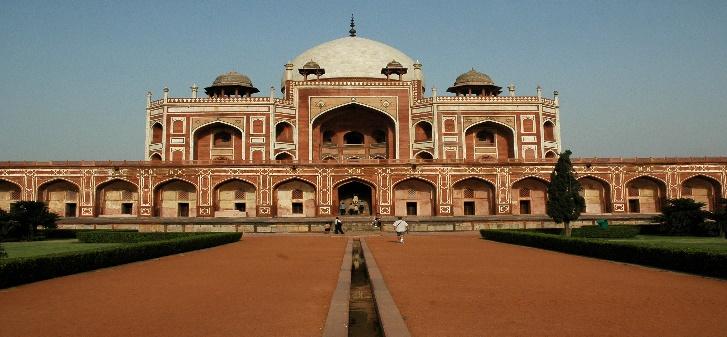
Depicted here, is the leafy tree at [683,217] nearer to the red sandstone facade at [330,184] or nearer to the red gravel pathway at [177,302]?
the red sandstone facade at [330,184]

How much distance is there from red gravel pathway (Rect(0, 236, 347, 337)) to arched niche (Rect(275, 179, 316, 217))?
808 inches

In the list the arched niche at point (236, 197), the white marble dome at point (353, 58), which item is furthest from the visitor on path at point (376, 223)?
the white marble dome at point (353, 58)

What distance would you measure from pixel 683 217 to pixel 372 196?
16.4m

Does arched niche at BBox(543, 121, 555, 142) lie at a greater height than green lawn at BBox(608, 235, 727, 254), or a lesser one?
greater

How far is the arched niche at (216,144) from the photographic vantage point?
38094 millimetres

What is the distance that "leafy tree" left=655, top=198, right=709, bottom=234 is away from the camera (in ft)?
73.1

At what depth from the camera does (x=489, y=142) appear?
3912cm

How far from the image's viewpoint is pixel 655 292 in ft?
25.8

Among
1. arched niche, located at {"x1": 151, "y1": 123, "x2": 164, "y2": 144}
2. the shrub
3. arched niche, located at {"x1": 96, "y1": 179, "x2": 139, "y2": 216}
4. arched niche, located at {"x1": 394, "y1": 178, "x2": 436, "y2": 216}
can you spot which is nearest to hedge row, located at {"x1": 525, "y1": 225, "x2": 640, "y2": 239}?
the shrub

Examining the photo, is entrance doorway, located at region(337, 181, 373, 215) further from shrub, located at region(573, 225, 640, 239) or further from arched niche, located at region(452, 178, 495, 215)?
shrub, located at region(573, 225, 640, 239)

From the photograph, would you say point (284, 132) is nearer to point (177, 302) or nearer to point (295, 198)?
point (295, 198)

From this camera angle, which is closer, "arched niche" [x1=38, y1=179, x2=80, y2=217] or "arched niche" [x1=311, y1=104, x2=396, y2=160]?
"arched niche" [x1=38, y1=179, x2=80, y2=217]

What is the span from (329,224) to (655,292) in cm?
1984

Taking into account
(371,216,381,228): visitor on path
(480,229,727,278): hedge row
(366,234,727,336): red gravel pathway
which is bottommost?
(366,234,727,336): red gravel pathway
